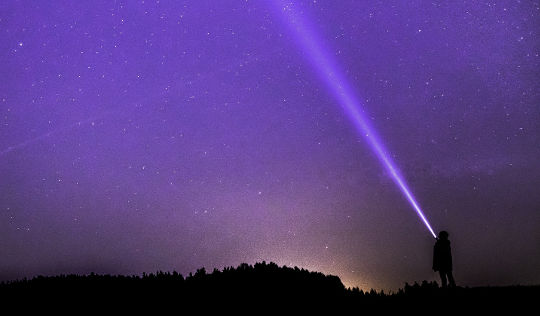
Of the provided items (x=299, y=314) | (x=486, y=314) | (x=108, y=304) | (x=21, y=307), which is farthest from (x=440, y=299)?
(x=21, y=307)

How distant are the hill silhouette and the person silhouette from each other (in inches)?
61.7

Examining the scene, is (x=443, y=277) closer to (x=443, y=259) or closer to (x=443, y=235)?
(x=443, y=259)

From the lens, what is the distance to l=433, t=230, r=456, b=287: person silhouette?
13.2 meters

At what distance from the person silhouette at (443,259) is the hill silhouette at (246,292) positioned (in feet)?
5.14

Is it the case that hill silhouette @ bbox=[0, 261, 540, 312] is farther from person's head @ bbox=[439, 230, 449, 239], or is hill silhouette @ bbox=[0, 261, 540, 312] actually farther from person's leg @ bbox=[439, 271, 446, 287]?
person's head @ bbox=[439, 230, 449, 239]

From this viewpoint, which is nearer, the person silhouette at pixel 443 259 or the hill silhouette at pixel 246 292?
the hill silhouette at pixel 246 292

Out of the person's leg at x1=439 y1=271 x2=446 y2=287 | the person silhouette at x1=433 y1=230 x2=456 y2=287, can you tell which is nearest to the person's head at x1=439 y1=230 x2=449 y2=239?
the person silhouette at x1=433 y1=230 x2=456 y2=287

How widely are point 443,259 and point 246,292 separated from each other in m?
6.01

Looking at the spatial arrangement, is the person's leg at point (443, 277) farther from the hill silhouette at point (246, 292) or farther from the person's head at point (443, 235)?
the hill silhouette at point (246, 292)

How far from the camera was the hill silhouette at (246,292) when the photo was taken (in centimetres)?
984

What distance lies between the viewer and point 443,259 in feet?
43.6

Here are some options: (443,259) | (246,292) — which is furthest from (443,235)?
(246,292)

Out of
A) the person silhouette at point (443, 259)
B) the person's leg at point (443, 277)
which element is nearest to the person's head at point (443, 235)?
the person silhouette at point (443, 259)

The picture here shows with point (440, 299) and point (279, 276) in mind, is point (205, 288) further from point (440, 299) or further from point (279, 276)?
point (440, 299)
